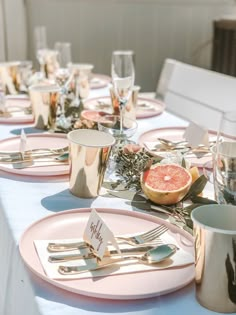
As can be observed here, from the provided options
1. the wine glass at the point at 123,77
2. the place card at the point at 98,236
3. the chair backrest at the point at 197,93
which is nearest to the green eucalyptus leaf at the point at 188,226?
the place card at the point at 98,236

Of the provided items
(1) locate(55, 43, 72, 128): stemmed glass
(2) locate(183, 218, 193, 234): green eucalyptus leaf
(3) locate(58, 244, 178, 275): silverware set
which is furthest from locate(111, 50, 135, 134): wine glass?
(3) locate(58, 244, 178, 275): silverware set

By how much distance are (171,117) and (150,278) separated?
3.22 ft

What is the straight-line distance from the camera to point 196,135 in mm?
1210

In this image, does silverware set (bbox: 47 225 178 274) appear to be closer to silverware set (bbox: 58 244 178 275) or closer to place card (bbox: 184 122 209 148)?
silverware set (bbox: 58 244 178 275)

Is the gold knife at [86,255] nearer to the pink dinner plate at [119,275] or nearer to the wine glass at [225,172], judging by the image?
the pink dinner plate at [119,275]

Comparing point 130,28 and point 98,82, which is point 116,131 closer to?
point 98,82

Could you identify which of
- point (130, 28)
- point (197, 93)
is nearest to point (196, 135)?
point (197, 93)

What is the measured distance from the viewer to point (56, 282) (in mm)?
621

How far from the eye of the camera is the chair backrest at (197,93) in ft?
6.07

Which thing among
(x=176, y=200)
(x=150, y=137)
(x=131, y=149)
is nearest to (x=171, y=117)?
(x=150, y=137)

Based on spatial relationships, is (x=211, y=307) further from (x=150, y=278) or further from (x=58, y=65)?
(x=58, y=65)

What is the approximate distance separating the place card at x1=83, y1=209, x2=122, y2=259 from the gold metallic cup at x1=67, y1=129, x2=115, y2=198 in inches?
8.3

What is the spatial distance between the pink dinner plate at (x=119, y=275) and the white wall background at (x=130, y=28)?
2.35 m

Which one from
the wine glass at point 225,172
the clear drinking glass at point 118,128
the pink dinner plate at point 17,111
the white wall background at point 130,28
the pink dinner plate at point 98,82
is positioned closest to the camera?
the wine glass at point 225,172
